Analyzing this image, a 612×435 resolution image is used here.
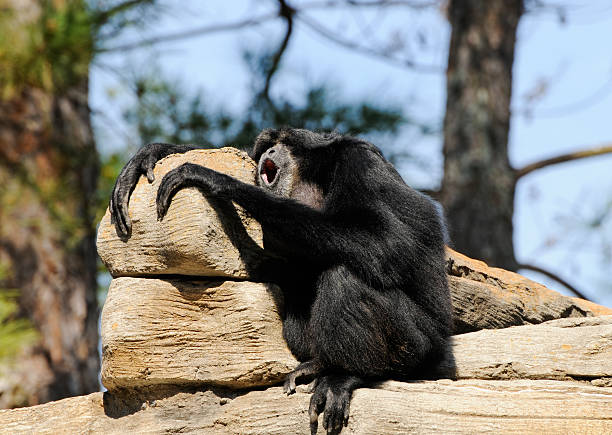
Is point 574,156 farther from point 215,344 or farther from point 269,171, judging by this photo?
point 215,344

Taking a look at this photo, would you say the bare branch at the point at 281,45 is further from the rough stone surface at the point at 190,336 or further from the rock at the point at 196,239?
the rough stone surface at the point at 190,336

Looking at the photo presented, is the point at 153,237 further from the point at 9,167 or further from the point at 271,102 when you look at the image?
the point at 9,167

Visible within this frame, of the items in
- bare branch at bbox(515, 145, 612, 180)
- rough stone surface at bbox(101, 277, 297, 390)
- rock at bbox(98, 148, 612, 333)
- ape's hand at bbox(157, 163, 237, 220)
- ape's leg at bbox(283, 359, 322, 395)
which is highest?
bare branch at bbox(515, 145, 612, 180)

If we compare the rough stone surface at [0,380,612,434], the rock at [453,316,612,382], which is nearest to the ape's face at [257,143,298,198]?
the rough stone surface at [0,380,612,434]

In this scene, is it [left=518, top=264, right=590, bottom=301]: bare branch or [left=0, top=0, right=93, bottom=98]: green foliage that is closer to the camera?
[left=0, top=0, right=93, bottom=98]: green foliage

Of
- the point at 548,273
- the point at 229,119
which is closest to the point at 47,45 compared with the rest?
the point at 229,119

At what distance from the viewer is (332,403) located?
395 cm

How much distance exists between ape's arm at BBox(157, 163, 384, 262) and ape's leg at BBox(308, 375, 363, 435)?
76 cm

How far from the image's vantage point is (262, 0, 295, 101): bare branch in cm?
812

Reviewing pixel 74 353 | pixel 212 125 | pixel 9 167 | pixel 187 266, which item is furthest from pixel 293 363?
pixel 9 167

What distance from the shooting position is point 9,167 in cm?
823

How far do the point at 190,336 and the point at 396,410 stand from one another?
4.38 ft

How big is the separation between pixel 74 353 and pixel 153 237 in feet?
14.4

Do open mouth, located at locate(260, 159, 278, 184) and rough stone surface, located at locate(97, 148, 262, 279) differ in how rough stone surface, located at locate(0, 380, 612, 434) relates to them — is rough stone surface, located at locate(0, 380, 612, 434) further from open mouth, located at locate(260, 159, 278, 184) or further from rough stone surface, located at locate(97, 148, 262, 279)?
open mouth, located at locate(260, 159, 278, 184)
